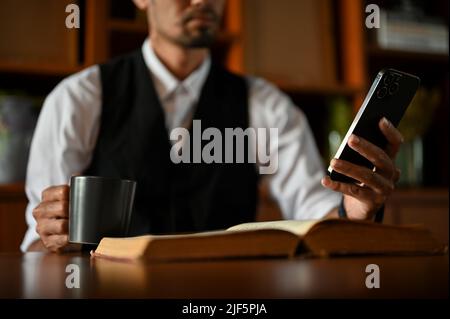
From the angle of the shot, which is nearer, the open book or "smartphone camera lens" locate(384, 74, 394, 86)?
the open book

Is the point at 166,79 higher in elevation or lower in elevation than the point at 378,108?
higher

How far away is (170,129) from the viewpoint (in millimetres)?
1426

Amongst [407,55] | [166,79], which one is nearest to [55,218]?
[166,79]

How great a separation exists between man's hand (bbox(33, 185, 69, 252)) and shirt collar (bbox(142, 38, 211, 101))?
611mm

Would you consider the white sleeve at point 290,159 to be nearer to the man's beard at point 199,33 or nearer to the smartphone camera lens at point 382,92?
the man's beard at point 199,33

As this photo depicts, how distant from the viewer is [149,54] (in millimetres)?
1502

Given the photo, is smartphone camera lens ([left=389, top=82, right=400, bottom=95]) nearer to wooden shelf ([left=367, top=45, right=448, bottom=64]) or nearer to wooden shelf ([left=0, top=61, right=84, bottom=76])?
wooden shelf ([left=0, top=61, right=84, bottom=76])

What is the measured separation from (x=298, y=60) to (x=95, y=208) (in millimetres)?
1565

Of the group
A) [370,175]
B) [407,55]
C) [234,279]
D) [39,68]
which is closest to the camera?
[234,279]

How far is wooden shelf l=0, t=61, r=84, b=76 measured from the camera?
71.6 inches

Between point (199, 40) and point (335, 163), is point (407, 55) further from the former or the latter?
point (335, 163)

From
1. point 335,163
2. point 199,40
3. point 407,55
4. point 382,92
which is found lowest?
point 335,163

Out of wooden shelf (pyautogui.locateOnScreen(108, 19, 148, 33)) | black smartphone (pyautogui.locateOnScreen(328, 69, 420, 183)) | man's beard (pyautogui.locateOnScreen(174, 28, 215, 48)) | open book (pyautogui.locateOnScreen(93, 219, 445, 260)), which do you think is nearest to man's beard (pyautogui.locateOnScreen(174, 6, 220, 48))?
man's beard (pyautogui.locateOnScreen(174, 28, 215, 48))
